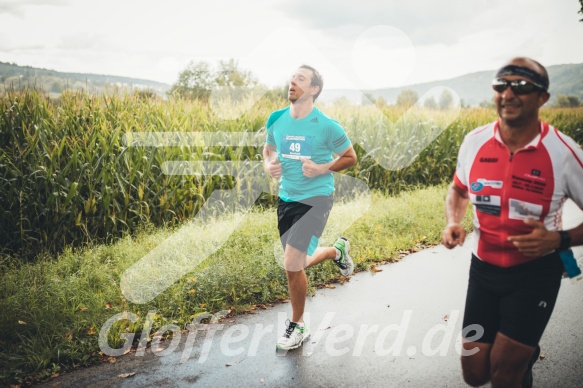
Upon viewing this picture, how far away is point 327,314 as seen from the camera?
17.2 ft

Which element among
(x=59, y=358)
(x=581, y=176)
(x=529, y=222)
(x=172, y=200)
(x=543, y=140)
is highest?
(x=543, y=140)

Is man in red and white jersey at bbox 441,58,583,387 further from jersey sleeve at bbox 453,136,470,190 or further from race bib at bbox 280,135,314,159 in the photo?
race bib at bbox 280,135,314,159

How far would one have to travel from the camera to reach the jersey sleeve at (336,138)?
458 cm

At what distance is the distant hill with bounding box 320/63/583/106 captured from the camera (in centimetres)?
555

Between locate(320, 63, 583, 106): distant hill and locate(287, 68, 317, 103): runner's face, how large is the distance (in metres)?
0.44

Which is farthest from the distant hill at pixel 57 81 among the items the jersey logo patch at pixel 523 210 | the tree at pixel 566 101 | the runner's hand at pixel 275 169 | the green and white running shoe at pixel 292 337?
the tree at pixel 566 101

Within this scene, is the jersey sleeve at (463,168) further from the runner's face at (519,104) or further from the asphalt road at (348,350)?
the asphalt road at (348,350)

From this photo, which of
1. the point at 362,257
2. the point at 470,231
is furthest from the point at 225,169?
the point at 470,231

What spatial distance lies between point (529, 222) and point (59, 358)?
155 inches

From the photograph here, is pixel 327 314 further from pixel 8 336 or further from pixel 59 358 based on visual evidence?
pixel 8 336

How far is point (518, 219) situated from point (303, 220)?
2060 mm

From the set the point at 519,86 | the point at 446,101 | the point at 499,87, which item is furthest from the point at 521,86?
the point at 446,101

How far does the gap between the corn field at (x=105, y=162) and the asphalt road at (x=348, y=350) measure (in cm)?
352

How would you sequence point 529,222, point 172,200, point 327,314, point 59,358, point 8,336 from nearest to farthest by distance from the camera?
point 529,222 → point 59,358 → point 8,336 → point 327,314 → point 172,200
